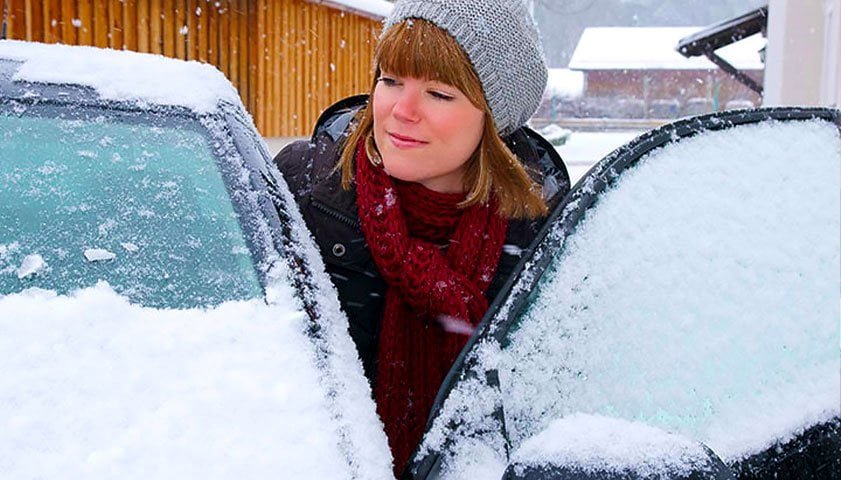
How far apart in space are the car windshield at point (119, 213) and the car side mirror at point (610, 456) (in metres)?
0.53

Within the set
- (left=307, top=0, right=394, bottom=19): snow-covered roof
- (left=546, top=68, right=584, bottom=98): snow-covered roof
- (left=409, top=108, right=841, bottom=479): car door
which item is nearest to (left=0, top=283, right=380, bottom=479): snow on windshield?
(left=409, top=108, right=841, bottom=479): car door

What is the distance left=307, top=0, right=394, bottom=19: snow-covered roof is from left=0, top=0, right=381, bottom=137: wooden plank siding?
0.21m

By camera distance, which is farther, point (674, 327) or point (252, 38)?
point (252, 38)

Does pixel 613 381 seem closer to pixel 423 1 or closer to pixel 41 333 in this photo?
pixel 41 333

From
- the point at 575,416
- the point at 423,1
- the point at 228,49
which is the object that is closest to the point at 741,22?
the point at 228,49

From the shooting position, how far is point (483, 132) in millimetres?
1839

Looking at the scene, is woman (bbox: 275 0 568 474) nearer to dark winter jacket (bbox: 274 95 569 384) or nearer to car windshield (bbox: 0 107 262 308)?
dark winter jacket (bbox: 274 95 569 384)

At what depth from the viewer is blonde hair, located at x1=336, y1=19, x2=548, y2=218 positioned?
66.6 inches

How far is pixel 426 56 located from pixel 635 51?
46548mm

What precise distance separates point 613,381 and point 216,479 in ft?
1.88

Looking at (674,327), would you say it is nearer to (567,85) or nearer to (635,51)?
(635,51)

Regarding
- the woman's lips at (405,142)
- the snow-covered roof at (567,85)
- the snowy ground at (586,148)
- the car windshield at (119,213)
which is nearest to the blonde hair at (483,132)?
the woman's lips at (405,142)

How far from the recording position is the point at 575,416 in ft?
3.42

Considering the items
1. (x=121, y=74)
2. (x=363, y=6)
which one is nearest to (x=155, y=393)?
(x=121, y=74)
